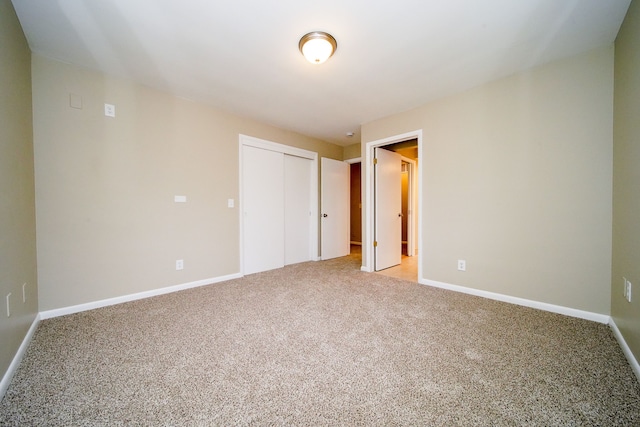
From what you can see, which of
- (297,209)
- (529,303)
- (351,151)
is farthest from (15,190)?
(351,151)

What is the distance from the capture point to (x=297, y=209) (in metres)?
4.40

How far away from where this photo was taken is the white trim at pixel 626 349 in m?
1.40

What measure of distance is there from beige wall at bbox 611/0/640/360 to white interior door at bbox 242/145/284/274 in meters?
3.70

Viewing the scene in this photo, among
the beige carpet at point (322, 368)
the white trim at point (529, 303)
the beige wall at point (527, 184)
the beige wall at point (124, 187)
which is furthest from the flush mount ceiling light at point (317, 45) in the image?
the white trim at point (529, 303)

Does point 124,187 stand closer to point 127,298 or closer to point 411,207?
point 127,298

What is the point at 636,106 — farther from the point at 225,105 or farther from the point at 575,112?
the point at 225,105

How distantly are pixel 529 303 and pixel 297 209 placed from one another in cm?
336

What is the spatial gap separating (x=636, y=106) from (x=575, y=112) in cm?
62

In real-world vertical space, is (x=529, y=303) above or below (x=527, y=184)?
below

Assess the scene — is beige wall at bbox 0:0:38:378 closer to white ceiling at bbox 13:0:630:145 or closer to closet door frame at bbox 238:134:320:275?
white ceiling at bbox 13:0:630:145

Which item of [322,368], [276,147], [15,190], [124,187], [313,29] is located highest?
[313,29]

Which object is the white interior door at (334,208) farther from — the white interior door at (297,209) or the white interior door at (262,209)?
the white interior door at (262,209)

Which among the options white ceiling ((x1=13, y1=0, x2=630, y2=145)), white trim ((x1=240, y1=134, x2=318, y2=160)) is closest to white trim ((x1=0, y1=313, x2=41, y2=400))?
white ceiling ((x1=13, y1=0, x2=630, y2=145))

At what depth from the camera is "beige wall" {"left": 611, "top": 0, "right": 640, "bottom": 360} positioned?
154 cm
